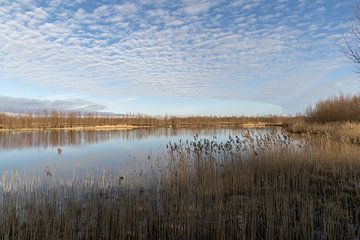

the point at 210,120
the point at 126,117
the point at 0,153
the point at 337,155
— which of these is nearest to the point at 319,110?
the point at 210,120

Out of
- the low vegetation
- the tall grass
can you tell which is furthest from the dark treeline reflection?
the tall grass

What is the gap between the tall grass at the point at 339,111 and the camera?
21141mm

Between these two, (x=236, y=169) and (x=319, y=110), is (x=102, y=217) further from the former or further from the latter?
(x=319, y=110)

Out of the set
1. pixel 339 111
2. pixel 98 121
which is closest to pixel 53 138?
pixel 98 121

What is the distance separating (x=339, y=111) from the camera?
22859mm

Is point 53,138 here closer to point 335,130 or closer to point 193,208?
point 193,208

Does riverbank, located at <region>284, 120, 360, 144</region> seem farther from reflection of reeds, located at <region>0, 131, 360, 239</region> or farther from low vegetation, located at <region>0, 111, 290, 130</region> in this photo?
low vegetation, located at <region>0, 111, 290, 130</region>

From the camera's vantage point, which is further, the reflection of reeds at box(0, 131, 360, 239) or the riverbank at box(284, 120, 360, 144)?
the riverbank at box(284, 120, 360, 144)

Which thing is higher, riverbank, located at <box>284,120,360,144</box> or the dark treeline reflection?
riverbank, located at <box>284,120,360,144</box>

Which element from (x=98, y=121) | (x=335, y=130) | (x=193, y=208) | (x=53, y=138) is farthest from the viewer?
(x=98, y=121)

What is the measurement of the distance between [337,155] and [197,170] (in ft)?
12.8

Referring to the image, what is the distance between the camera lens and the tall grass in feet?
69.4

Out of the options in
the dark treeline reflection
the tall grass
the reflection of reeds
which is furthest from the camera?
the tall grass

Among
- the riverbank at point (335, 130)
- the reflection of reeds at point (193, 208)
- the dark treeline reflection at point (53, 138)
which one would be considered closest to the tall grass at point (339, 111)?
the riverbank at point (335, 130)
